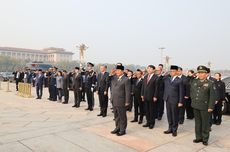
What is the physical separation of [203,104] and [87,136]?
2.82 m

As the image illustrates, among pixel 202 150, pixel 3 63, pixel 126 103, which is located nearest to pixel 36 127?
pixel 126 103

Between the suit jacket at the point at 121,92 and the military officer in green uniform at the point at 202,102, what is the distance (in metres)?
1.59

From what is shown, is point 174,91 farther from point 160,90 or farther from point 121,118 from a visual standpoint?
point 121,118

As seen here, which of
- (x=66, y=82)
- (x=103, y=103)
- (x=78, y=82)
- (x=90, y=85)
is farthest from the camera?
(x=66, y=82)

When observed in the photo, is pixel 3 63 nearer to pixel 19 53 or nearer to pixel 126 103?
pixel 19 53

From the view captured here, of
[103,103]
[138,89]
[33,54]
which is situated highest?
[33,54]

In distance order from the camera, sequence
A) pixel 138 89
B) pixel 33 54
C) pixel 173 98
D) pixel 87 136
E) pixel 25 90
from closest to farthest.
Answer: pixel 87 136, pixel 173 98, pixel 138 89, pixel 25 90, pixel 33 54

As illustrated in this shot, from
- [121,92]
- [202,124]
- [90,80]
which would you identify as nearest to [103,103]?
[90,80]

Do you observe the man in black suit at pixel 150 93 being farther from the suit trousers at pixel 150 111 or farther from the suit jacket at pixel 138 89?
the suit jacket at pixel 138 89

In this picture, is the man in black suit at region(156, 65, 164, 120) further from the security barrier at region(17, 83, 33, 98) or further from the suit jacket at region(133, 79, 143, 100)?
the security barrier at region(17, 83, 33, 98)

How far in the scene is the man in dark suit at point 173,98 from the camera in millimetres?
6570

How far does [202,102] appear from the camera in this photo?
5.85 m

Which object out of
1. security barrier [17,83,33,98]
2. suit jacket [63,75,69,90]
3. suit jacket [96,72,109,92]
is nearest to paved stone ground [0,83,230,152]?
suit jacket [96,72,109,92]

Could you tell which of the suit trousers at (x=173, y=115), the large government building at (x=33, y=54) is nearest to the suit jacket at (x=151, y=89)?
Answer: the suit trousers at (x=173, y=115)
